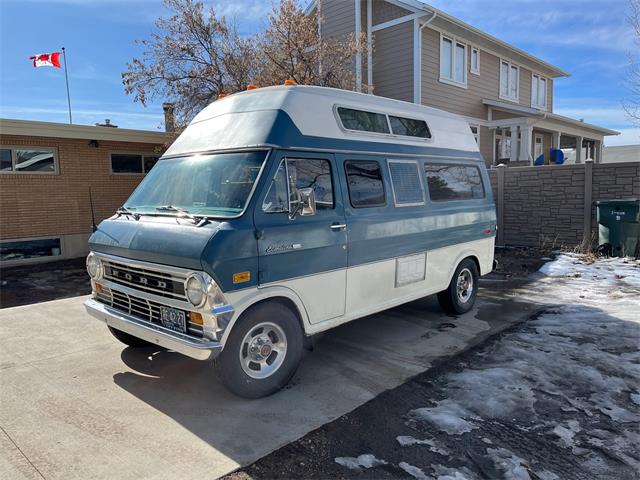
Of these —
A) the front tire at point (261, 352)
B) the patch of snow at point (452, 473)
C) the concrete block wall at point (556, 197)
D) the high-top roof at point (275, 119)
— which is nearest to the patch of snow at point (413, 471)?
the patch of snow at point (452, 473)

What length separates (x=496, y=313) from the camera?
6.68 m

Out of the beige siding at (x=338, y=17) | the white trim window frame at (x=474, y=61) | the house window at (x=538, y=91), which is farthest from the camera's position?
the house window at (x=538, y=91)

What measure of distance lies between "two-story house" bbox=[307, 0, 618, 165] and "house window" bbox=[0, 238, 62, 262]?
9.15 meters

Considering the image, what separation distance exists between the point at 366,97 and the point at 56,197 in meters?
9.79

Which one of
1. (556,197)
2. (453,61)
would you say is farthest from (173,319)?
(453,61)

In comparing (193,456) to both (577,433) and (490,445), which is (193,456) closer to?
(490,445)

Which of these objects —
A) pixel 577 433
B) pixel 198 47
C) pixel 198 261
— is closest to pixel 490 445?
pixel 577 433

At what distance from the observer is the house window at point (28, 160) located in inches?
432

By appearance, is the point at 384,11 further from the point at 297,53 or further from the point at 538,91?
the point at 538,91

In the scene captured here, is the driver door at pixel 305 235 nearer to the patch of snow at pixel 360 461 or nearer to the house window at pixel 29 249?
the patch of snow at pixel 360 461

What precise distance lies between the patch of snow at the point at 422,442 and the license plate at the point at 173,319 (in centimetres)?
186

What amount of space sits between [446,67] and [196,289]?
48.6 feet

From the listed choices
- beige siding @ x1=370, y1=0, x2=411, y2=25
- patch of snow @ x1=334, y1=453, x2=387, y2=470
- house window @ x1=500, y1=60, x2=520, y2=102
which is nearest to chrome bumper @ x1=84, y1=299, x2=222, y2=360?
patch of snow @ x1=334, y1=453, x2=387, y2=470

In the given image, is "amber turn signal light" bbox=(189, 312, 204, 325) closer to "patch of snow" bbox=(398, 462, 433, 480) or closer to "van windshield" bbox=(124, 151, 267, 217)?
"van windshield" bbox=(124, 151, 267, 217)
